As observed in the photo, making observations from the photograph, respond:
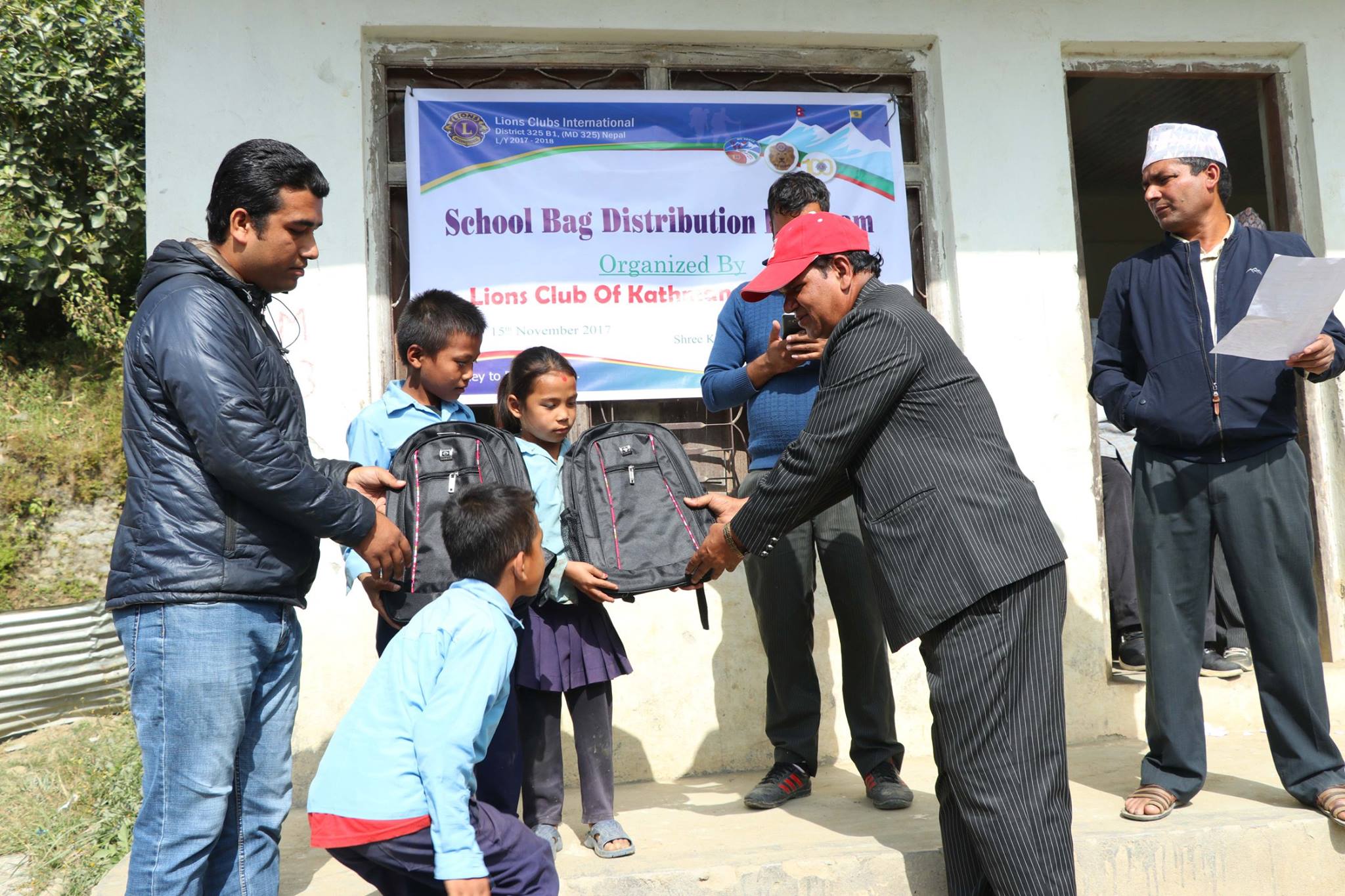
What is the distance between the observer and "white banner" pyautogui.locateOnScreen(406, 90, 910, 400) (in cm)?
454

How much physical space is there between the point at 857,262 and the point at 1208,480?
4.69ft

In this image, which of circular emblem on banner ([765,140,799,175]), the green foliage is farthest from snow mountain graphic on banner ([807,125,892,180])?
the green foliage

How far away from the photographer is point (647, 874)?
3084 mm

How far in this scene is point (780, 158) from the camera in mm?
4793

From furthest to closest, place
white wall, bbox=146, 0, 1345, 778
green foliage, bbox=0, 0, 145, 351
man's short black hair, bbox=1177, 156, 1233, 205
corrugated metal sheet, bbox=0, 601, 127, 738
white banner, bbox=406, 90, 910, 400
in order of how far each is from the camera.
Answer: green foliage, bbox=0, 0, 145, 351
corrugated metal sheet, bbox=0, 601, 127, 738
white banner, bbox=406, 90, 910, 400
white wall, bbox=146, 0, 1345, 778
man's short black hair, bbox=1177, 156, 1233, 205

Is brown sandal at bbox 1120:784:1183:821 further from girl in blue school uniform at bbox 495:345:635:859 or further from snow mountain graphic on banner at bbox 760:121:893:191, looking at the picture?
snow mountain graphic on banner at bbox 760:121:893:191

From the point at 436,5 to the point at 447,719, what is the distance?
3331 millimetres

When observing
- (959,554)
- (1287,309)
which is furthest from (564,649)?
(1287,309)

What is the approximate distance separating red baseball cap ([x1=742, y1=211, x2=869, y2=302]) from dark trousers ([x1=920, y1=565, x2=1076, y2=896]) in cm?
98

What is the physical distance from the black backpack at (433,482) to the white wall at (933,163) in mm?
1241

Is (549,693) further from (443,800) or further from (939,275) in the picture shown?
(939,275)

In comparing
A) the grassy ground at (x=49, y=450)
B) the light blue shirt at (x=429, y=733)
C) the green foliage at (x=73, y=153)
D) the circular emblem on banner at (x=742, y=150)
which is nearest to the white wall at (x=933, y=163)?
the circular emblem on banner at (x=742, y=150)

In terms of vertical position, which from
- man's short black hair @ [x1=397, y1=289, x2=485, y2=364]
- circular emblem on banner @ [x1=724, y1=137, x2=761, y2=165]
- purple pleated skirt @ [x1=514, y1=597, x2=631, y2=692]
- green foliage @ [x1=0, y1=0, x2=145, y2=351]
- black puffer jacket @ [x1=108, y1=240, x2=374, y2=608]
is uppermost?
green foliage @ [x1=0, y1=0, x2=145, y2=351]

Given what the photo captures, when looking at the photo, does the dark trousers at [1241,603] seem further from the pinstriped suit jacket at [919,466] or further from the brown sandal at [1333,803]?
the pinstriped suit jacket at [919,466]
